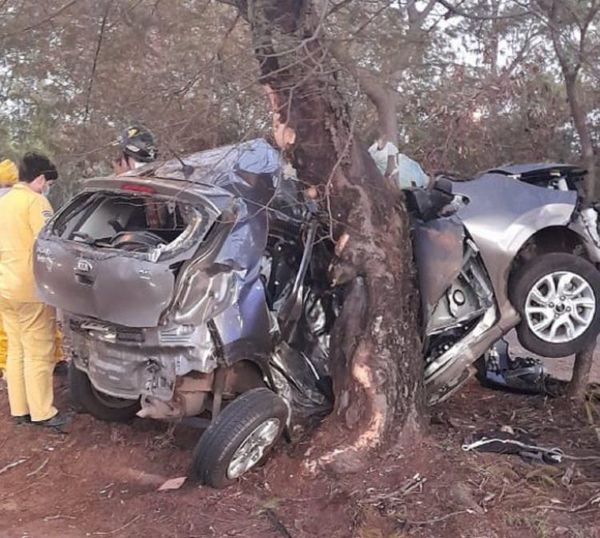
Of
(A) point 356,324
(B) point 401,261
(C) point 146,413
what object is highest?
(B) point 401,261

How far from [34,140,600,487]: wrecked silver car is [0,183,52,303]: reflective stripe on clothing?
520 millimetres

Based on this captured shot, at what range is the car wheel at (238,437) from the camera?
482 centimetres

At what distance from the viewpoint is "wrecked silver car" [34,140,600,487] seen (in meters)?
4.93

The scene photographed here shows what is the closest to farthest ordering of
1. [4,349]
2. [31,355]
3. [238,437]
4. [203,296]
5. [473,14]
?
[238,437] → [203,296] → [473,14] → [31,355] → [4,349]

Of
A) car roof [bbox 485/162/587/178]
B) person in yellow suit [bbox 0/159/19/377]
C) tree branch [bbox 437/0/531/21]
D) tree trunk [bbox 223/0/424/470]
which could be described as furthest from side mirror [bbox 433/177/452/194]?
person in yellow suit [bbox 0/159/19/377]

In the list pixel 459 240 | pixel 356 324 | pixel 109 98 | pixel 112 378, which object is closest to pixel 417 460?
→ pixel 356 324

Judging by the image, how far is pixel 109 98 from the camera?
684 cm

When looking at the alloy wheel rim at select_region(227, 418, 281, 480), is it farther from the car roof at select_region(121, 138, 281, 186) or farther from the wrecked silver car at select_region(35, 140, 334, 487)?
the car roof at select_region(121, 138, 281, 186)

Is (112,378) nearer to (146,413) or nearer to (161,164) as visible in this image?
(146,413)

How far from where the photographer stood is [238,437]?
4828 mm

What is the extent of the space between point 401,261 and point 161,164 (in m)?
1.73

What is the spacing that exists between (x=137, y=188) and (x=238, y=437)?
164cm

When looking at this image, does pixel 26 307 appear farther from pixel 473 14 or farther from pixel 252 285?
pixel 473 14

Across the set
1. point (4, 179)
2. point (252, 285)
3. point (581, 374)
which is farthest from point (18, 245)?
point (581, 374)
